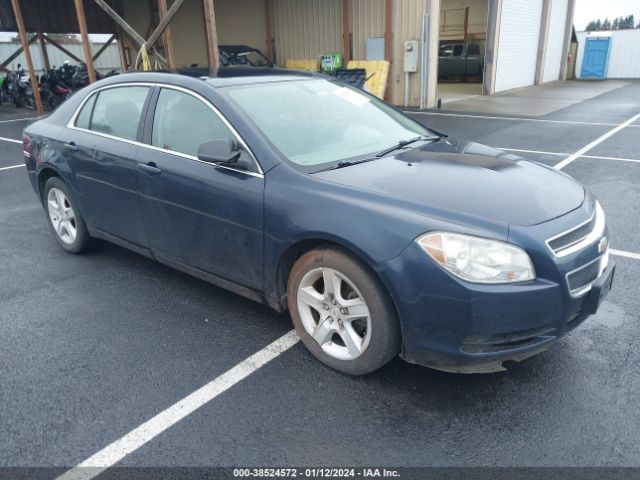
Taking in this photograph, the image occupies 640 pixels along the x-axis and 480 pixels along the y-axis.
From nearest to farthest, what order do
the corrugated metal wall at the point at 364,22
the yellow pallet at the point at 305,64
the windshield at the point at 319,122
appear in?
the windshield at the point at 319,122, the corrugated metal wall at the point at 364,22, the yellow pallet at the point at 305,64

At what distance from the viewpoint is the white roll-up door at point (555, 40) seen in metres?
21.4

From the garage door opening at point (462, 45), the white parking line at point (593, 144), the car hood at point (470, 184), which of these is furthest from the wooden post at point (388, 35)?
the car hood at point (470, 184)

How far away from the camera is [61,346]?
10.9ft

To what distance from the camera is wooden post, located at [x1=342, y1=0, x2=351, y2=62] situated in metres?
14.7

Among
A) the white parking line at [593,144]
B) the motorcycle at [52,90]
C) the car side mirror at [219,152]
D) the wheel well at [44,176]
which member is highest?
the car side mirror at [219,152]

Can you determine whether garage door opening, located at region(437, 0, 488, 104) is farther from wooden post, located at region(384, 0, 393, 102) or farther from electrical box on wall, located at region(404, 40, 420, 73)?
electrical box on wall, located at region(404, 40, 420, 73)

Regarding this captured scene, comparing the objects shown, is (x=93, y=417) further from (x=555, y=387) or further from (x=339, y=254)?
(x=555, y=387)

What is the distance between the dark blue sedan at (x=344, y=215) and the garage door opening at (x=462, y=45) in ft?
58.0

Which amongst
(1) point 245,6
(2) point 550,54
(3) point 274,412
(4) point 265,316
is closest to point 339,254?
(3) point 274,412

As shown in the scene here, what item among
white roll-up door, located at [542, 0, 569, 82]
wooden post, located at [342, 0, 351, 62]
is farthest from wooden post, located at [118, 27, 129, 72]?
white roll-up door, located at [542, 0, 569, 82]

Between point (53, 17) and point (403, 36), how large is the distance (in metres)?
13.2

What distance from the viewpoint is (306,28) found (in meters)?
16.3

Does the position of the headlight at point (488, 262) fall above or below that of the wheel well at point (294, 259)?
above

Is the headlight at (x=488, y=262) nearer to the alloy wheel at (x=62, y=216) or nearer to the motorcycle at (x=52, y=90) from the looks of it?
the alloy wheel at (x=62, y=216)
